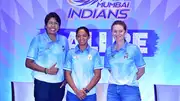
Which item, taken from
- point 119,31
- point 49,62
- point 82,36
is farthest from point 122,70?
point 49,62

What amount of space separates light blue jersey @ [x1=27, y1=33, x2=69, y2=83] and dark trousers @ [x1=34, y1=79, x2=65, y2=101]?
0.16ft

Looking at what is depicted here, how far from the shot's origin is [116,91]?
142 inches

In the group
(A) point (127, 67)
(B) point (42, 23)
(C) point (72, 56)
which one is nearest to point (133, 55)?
(A) point (127, 67)

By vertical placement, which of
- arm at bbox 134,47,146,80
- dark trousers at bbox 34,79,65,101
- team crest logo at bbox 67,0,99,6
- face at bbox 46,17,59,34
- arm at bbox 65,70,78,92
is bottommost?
dark trousers at bbox 34,79,65,101

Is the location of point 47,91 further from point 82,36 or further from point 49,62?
point 82,36

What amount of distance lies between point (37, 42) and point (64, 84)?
1.85ft

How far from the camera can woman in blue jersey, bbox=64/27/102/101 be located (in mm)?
3637

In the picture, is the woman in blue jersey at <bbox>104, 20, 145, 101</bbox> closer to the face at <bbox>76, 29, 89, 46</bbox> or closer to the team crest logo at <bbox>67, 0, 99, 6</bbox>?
the face at <bbox>76, 29, 89, 46</bbox>

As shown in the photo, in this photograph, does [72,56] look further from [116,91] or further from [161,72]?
[161,72]

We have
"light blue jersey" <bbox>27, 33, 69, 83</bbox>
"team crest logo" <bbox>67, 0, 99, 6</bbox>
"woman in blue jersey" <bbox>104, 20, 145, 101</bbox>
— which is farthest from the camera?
"team crest logo" <bbox>67, 0, 99, 6</bbox>

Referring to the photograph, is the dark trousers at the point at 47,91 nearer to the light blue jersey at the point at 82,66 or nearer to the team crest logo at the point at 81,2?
the light blue jersey at the point at 82,66

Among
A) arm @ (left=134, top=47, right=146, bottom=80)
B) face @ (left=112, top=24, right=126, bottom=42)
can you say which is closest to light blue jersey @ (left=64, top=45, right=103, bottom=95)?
face @ (left=112, top=24, right=126, bottom=42)

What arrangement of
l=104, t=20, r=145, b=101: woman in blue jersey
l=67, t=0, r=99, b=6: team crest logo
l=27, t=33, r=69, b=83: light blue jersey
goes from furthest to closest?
l=67, t=0, r=99, b=6: team crest logo → l=27, t=33, r=69, b=83: light blue jersey → l=104, t=20, r=145, b=101: woman in blue jersey

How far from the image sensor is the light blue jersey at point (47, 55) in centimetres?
373
